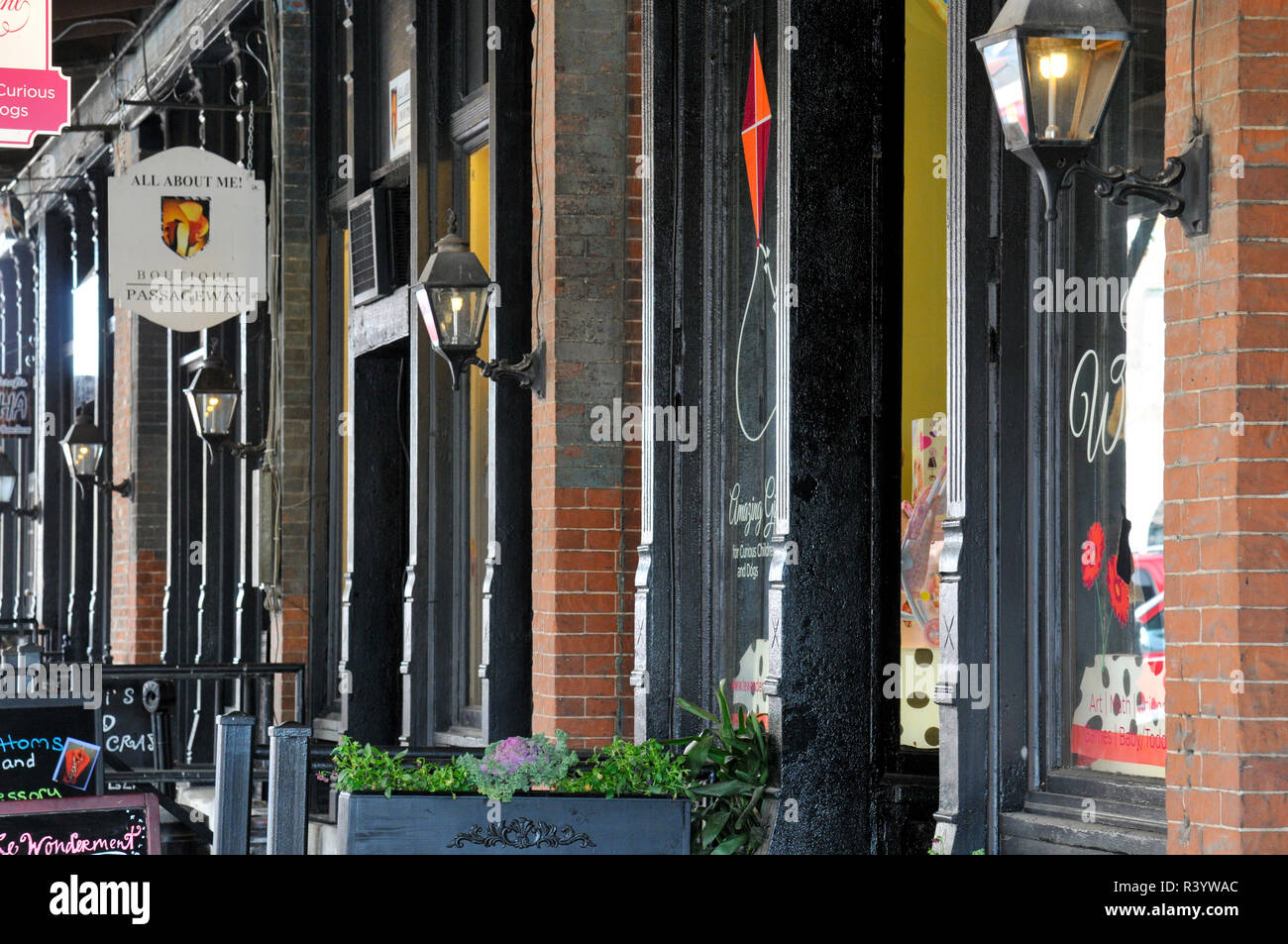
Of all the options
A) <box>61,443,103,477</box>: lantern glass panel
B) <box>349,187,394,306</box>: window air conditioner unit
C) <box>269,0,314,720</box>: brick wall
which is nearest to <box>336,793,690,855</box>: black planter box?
<box>349,187,394,306</box>: window air conditioner unit

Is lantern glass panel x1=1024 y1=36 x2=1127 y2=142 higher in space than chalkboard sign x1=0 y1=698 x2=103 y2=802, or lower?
higher

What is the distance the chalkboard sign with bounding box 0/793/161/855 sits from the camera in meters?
5.42

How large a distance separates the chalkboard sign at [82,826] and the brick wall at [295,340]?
668 centimetres

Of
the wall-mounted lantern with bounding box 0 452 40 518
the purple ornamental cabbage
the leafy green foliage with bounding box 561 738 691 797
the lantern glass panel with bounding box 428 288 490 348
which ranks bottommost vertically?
the leafy green foliage with bounding box 561 738 691 797

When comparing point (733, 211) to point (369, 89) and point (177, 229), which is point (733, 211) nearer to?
point (369, 89)

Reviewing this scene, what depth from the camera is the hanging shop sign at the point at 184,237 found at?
1193 centimetres

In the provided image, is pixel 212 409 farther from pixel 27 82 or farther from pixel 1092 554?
pixel 1092 554

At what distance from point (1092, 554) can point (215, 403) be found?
825 centimetres

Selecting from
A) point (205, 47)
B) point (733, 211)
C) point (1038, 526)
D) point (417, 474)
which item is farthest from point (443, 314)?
point (205, 47)

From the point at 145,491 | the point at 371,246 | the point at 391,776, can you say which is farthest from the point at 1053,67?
the point at 145,491

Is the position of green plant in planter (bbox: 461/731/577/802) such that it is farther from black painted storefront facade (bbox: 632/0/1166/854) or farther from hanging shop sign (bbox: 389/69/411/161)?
hanging shop sign (bbox: 389/69/411/161)

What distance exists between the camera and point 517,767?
18.5ft

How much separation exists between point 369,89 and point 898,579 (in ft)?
19.4

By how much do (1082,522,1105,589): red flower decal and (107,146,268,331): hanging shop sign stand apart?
307 inches
